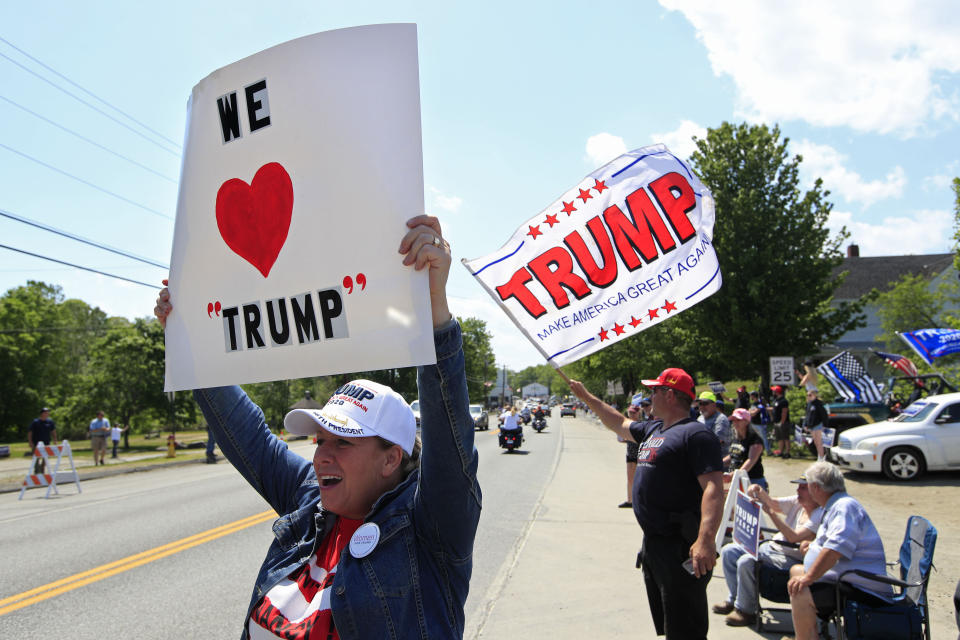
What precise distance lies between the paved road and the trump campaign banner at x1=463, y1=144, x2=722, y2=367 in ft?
9.75

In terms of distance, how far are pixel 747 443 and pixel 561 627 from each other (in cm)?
456

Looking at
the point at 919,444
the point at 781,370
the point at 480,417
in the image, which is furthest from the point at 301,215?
the point at 480,417

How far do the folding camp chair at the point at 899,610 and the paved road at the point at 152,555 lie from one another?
9.09 feet

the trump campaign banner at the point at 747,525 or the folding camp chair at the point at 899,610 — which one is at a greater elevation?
the trump campaign banner at the point at 747,525

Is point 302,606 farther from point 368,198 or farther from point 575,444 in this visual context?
point 575,444

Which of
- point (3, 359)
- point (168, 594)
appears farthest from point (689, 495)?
point (3, 359)

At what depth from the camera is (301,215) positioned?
1.96 meters

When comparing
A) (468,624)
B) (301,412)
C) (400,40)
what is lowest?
(468,624)

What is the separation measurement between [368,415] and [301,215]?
25.1 inches

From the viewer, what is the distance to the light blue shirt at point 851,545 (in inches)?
174

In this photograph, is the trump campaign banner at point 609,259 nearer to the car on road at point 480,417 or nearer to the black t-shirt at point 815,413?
the black t-shirt at point 815,413

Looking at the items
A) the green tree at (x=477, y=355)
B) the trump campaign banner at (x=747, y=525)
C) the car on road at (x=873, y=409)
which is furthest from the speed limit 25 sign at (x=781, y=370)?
the green tree at (x=477, y=355)

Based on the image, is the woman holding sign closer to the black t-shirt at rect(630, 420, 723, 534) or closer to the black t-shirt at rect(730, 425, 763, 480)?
the black t-shirt at rect(630, 420, 723, 534)

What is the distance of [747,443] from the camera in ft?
28.3
